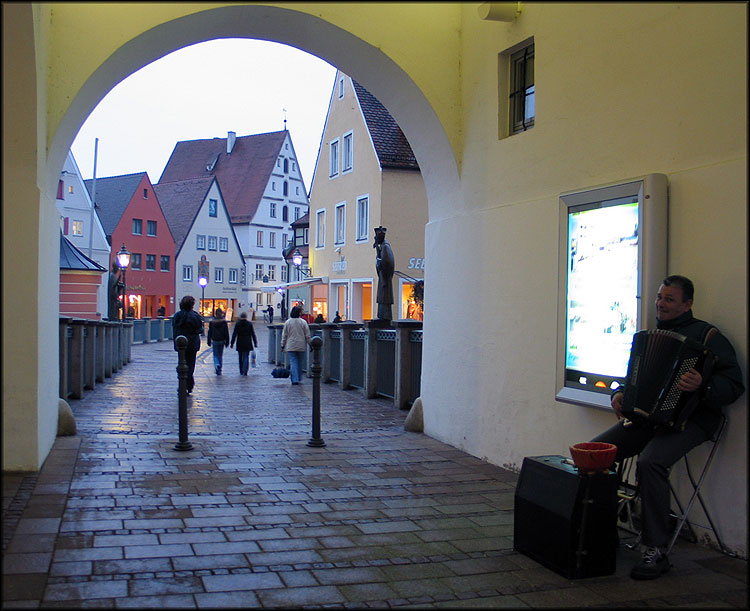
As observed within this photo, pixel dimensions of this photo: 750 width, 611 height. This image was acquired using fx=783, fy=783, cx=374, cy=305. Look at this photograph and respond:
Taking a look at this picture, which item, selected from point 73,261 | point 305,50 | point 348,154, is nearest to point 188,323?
point 305,50

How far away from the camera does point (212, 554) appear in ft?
16.5

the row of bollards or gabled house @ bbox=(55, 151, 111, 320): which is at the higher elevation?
gabled house @ bbox=(55, 151, 111, 320)

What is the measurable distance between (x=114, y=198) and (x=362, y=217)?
37414 mm

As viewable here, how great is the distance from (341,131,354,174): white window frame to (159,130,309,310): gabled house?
4252cm

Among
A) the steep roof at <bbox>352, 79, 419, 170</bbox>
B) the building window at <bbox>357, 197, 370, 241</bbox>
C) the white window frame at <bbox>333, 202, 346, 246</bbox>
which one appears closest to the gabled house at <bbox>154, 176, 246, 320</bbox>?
the white window frame at <bbox>333, 202, 346, 246</bbox>

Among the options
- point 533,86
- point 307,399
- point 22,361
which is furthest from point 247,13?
point 307,399

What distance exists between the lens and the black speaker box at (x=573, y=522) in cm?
471

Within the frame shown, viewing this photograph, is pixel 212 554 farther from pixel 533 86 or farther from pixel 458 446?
pixel 533 86

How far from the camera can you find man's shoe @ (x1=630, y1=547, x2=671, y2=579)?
4.70 meters

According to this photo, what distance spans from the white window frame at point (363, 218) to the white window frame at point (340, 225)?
1882 millimetres

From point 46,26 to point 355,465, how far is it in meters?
5.07

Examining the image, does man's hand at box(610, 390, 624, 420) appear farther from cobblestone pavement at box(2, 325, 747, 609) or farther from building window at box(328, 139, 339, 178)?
building window at box(328, 139, 339, 178)

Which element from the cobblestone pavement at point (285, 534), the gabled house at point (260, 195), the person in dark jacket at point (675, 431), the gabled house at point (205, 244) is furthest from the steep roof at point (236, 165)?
the person in dark jacket at point (675, 431)

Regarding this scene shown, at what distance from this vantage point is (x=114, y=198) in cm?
6456
